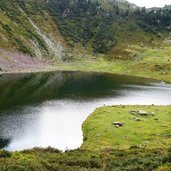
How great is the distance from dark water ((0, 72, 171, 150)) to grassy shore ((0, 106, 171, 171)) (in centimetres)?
490

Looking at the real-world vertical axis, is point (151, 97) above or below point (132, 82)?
below

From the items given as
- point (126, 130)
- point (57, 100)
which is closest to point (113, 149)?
point (126, 130)

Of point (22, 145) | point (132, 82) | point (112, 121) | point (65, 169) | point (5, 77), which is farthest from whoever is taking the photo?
point (132, 82)

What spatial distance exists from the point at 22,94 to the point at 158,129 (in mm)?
52681

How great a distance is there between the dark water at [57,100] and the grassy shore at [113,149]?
193 inches

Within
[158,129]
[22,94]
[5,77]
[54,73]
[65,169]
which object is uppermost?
[54,73]

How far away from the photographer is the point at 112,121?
264 feet

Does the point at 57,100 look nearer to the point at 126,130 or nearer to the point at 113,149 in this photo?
the point at 126,130

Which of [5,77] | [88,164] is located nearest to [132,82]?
[5,77]

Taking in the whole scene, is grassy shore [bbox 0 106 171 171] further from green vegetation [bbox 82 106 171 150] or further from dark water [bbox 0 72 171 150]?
dark water [bbox 0 72 171 150]

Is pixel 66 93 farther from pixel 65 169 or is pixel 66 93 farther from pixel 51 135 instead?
pixel 65 169

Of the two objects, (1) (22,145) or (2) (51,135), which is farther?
(2) (51,135)

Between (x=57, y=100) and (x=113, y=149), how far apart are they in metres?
60.9

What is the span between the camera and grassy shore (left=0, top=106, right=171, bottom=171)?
31906 millimetres
